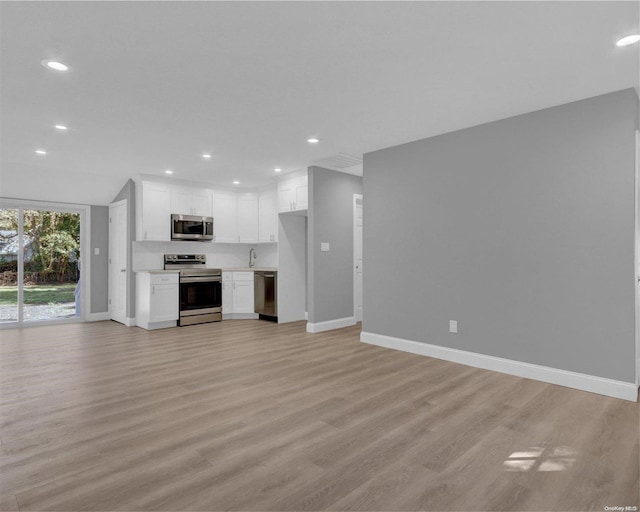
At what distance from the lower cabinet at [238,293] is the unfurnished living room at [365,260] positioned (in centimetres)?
93

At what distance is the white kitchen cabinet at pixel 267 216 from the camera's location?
6.91 meters

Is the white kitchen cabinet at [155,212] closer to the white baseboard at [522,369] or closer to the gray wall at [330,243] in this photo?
the gray wall at [330,243]

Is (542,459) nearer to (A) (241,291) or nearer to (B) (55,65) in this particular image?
(B) (55,65)

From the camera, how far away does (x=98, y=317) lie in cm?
698

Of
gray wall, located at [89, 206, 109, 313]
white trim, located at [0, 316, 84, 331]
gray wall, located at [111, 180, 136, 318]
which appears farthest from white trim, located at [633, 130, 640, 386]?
white trim, located at [0, 316, 84, 331]

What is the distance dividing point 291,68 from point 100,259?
605cm

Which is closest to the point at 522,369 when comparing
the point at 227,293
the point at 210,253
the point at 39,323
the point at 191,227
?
the point at 227,293

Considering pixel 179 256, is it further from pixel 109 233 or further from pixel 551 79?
pixel 551 79

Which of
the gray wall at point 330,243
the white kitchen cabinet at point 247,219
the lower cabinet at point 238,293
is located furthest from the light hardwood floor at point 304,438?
the white kitchen cabinet at point 247,219

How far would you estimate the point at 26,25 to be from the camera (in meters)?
2.18

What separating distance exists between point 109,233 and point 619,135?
7.74 m

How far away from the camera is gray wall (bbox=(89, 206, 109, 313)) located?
6.93 m

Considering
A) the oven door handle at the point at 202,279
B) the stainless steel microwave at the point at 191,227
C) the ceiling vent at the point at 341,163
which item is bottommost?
the oven door handle at the point at 202,279

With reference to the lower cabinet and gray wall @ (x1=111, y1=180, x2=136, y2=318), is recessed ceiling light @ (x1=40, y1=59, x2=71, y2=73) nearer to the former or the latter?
gray wall @ (x1=111, y1=180, x2=136, y2=318)
